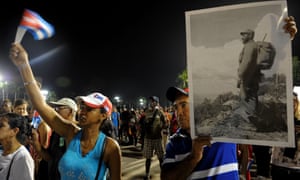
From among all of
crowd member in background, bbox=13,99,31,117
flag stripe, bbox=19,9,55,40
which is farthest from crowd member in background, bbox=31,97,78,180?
crowd member in background, bbox=13,99,31,117

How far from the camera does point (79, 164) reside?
241 cm

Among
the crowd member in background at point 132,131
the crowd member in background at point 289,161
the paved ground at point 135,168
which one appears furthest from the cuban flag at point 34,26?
the crowd member in background at point 132,131

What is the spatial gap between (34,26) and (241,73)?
173cm

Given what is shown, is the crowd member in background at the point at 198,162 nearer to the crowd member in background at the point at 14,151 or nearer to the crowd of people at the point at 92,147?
the crowd of people at the point at 92,147

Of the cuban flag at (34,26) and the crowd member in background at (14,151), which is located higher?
the cuban flag at (34,26)

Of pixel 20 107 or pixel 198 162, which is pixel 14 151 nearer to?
pixel 198 162

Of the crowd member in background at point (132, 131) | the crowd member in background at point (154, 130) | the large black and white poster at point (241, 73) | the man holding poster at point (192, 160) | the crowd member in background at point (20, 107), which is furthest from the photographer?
the crowd member in background at point (132, 131)

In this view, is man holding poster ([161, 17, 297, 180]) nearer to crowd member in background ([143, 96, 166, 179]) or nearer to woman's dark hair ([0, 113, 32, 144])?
woman's dark hair ([0, 113, 32, 144])

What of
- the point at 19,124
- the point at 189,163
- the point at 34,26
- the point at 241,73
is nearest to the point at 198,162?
the point at 189,163

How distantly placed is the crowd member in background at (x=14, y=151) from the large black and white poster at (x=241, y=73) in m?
1.70

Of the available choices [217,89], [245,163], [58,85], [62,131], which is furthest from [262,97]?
[58,85]

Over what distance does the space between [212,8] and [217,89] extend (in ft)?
1.53

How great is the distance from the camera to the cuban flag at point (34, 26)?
225cm

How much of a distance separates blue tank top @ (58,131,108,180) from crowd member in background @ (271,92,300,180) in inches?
88.9
